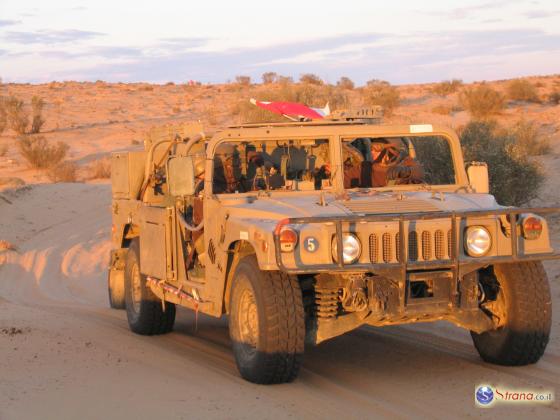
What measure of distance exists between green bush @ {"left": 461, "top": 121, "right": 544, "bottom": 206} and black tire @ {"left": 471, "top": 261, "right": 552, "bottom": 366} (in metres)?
8.86

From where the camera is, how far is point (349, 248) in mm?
6691

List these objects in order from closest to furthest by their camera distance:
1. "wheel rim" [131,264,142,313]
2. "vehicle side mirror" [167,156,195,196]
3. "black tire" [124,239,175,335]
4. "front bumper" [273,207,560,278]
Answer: "front bumper" [273,207,560,278] → "vehicle side mirror" [167,156,195,196] → "black tire" [124,239,175,335] → "wheel rim" [131,264,142,313]

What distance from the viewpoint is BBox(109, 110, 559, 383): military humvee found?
22.2 feet

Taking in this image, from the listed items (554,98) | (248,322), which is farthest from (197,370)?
(554,98)

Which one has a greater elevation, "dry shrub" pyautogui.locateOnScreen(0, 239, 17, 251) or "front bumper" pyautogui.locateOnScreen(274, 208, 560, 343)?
"front bumper" pyautogui.locateOnScreen(274, 208, 560, 343)

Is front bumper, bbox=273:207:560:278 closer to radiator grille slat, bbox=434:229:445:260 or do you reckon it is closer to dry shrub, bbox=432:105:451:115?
radiator grille slat, bbox=434:229:445:260

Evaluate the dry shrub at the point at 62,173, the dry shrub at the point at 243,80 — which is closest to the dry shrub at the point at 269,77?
the dry shrub at the point at 243,80

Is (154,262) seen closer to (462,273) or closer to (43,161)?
(462,273)

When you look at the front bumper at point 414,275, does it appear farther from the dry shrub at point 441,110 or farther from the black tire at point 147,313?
the dry shrub at point 441,110

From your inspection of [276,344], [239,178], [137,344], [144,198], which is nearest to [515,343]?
[276,344]

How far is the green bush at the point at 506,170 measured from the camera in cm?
1630

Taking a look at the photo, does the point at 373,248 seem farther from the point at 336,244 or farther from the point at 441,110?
the point at 441,110

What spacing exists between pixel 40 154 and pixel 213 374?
21172 millimetres

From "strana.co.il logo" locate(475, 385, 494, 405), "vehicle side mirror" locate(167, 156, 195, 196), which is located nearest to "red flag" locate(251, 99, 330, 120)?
"vehicle side mirror" locate(167, 156, 195, 196)
